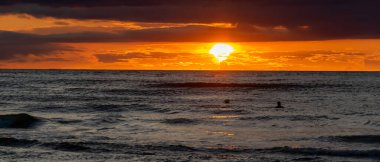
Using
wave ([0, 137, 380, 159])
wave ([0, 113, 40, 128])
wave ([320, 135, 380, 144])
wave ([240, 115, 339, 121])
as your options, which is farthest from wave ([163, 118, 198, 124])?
wave ([320, 135, 380, 144])

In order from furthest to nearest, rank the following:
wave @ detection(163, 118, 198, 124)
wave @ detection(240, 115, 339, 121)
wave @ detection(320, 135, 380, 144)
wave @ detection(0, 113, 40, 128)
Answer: wave @ detection(240, 115, 339, 121) → wave @ detection(163, 118, 198, 124) → wave @ detection(0, 113, 40, 128) → wave @ detection(320, 135, 380, 144)

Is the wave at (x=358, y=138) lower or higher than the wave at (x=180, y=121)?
lower

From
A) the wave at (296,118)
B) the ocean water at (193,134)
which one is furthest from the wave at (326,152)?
the wave at (296,118)

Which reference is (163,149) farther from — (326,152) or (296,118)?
(296,118)

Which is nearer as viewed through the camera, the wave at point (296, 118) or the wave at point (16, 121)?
the wave at point (16, 121)

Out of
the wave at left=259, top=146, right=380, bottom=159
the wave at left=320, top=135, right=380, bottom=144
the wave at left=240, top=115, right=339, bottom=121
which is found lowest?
the wave at left=259, top=146, right=380, bottom=159

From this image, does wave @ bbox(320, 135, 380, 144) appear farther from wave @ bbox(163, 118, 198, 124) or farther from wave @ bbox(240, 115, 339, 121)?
wave @ bbox(163, 118, 198, 124)

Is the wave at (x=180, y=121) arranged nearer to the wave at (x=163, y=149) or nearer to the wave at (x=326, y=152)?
the wave at (x=163, y=149)

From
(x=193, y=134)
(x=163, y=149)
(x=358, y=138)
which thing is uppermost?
(x=193, y=134)

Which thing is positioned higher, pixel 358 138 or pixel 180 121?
pixel 180 121

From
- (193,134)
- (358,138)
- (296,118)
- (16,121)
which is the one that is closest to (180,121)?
(193,134)

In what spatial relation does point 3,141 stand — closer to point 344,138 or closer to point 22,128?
point 22,128

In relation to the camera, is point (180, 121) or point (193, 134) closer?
point (193, 134)

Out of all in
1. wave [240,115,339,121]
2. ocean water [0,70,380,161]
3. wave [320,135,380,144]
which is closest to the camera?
ocean water [0,70,380,161]
